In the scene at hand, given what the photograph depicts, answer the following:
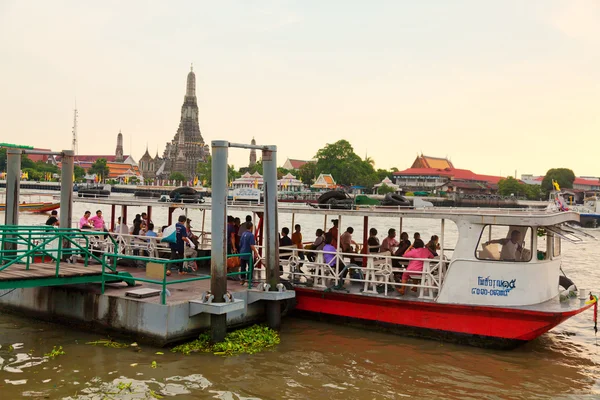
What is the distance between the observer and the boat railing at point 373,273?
11.5 metres

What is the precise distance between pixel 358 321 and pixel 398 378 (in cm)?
259

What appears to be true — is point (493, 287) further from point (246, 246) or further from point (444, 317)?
point (246, 246)

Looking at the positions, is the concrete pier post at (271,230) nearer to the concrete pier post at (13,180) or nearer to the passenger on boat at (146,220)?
the passenger on boat at (146,220)

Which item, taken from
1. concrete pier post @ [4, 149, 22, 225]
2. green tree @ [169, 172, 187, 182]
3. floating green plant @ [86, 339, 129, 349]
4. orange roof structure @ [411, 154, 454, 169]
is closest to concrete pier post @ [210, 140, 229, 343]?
floating green plant @ [86, 339, 129, 349]

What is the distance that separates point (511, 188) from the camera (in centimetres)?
12650

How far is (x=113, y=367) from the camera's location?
31.6 feet

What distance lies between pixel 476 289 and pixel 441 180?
124 m

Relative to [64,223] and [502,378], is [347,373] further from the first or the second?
[64,223]

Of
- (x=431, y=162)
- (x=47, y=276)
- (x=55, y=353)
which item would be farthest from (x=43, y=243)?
(x=431, y=162)

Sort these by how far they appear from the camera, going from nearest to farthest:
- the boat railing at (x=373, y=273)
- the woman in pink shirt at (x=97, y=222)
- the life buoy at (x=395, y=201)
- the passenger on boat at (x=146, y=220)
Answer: the boat railing at (x=373, y=273) → the life buoy at (x=395, y=201) → the woman in pink shirt at (x=97, y=222) → the passenger on boat at (x=146, y=220)

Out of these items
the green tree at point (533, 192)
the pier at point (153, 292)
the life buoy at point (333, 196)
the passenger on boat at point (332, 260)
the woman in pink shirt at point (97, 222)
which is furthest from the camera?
the green tree at point (533, 192)

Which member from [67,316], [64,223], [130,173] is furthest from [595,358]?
[130,173]

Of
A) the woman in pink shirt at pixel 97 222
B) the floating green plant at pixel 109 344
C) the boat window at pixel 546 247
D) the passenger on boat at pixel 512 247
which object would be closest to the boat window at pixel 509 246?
the passenger on boat at pixel 512 247

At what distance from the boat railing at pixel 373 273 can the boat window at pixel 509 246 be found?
0.77 m
